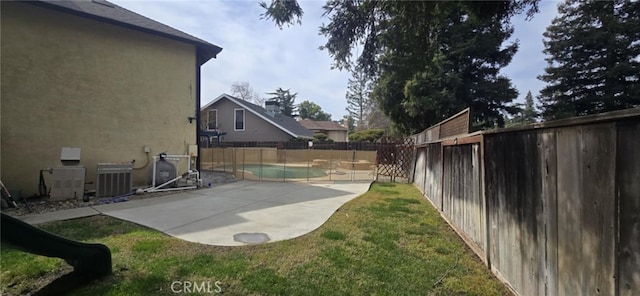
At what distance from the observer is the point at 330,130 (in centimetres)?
3822

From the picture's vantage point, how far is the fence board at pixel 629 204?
1446mm

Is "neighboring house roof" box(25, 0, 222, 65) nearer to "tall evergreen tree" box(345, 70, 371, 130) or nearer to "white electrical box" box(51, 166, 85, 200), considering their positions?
"white electrical box" box(51, 166, 85, 200)

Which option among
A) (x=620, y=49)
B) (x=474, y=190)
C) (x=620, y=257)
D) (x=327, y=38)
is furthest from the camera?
(x=620, y=49)

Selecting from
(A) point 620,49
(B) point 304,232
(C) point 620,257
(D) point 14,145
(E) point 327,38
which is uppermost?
(A) point 620,49

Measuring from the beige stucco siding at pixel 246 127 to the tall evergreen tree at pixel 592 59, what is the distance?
19804 mm

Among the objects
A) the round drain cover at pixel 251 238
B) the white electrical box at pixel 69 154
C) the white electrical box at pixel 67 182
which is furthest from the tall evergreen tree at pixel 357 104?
the round drain cover at pixel 251 238

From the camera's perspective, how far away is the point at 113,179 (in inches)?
286

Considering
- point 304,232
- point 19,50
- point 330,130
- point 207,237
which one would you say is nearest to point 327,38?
point 304,232

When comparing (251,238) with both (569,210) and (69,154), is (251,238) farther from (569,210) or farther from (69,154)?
(69,154)

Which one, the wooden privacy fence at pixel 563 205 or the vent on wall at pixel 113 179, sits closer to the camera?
the wooden privacy fence at pixel 563 205

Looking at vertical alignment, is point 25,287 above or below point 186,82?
below

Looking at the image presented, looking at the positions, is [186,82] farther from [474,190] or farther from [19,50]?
[474,190]

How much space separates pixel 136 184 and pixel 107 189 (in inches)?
57.5

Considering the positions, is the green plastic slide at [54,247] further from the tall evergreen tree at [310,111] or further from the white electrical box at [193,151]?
the tall evergreen tree at [310,111]
